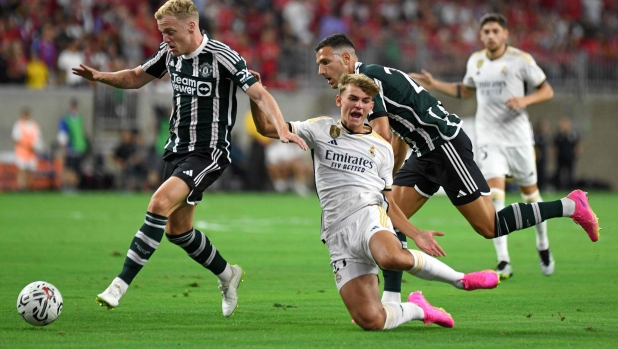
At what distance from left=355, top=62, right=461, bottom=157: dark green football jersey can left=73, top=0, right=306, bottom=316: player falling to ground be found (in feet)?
2.97

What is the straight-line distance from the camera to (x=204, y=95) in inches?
302

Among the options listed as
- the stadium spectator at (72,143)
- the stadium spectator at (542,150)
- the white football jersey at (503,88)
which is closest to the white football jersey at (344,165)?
the white football jersey at (503,88)

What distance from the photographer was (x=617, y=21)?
110 ft

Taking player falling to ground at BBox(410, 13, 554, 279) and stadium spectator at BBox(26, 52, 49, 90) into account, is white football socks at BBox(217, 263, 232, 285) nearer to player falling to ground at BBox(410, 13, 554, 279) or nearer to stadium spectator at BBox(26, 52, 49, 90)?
player falling to ground at BBox(410, 13, 554, 279)

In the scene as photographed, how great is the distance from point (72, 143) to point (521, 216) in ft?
63.9

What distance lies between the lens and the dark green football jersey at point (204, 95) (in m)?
7.64

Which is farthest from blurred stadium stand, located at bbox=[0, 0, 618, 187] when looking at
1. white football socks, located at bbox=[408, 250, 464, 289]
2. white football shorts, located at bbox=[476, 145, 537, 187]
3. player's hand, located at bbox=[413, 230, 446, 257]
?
player's hand, located at bbox=[413, 230, 446, 257]

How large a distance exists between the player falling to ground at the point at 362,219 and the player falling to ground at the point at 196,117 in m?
0.75

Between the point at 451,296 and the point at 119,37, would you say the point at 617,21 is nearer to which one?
the point at 119,37

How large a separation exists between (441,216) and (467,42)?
12166 millimetres

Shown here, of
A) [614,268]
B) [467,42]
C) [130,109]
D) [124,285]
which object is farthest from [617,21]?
[124,285]

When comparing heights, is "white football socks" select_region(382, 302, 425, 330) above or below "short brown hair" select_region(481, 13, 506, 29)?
below

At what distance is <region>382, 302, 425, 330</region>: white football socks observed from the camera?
21.5 feet

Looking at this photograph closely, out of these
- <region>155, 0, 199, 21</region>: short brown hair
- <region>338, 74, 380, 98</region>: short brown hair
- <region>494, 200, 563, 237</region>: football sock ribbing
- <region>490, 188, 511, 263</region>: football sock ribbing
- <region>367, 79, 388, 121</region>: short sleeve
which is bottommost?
<region>490, 188, 511, 263</region>: football sock ribbing
